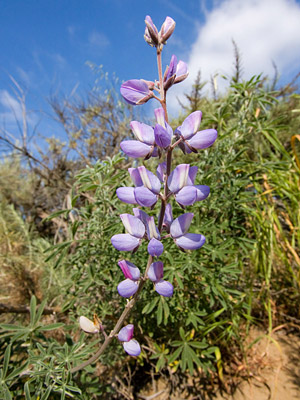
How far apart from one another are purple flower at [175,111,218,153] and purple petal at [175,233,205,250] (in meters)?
0.23

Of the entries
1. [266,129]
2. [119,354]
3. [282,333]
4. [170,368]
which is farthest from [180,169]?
[282,333]

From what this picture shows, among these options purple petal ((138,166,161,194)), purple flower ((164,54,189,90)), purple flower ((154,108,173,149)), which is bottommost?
purple petal ((138,166,161,194))

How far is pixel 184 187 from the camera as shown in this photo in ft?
2.35

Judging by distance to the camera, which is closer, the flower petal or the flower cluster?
the flower cluster

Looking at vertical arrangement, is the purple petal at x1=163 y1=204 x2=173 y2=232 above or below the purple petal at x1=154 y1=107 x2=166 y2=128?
below

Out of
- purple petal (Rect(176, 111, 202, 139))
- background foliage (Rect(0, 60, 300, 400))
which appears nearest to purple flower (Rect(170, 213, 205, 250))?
purple petal (Rect(176, 111, 202, 139))

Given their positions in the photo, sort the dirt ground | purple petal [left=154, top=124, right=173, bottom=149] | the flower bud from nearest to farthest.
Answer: purple petal [left=154, top=124, right=173, bottom=149] < the flower bud < the dirt ground

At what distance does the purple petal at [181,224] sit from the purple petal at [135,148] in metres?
0.20

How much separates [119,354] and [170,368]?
0.33 metres

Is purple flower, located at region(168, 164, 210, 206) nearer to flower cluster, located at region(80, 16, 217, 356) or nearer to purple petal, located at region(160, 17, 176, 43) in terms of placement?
flower cluster, located at region(80, 16, 217, 356)

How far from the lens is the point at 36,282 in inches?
79.4

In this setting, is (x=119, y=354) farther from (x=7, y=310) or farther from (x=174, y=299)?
(x=7, y=310)

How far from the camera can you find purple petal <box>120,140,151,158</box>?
708 mm

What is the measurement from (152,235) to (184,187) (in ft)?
0.50
